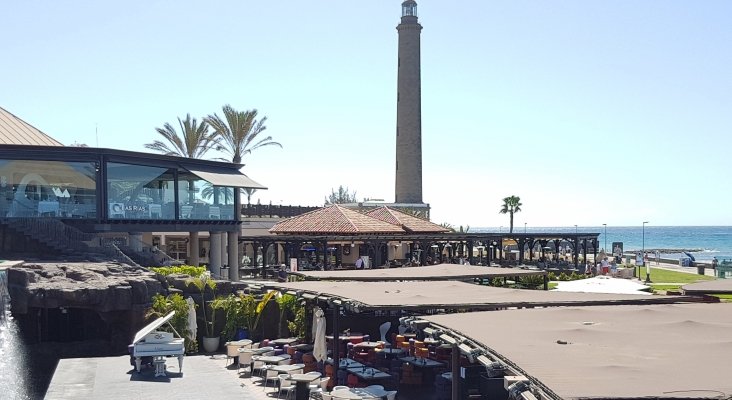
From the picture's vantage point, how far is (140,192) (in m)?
32.0

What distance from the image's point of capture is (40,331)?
2400 cm

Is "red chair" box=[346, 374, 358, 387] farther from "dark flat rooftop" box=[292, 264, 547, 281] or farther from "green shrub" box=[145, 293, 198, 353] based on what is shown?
"green shrub" box=[145, 293, 198, 353]

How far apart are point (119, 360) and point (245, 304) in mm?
4867

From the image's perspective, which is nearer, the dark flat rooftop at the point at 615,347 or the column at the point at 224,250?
the dark flat rooftop at the point at 615,347

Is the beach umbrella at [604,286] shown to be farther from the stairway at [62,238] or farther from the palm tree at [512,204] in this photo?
the palm tree at [512,204]

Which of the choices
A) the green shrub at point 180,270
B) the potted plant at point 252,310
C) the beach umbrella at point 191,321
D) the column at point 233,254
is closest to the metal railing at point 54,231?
the green shrub at point 180,270

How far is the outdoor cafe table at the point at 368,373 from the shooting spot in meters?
16.7

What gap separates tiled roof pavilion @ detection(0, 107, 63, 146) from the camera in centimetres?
3419

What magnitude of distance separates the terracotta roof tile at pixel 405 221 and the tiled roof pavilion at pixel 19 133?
19.0 metres

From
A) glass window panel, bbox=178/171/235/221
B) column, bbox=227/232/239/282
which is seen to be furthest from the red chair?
column, bbox=227/232/239/282

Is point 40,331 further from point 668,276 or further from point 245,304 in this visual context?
point 668,276

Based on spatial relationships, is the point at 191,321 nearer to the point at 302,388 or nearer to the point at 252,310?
the point at 252,310

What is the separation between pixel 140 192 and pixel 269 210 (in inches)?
988

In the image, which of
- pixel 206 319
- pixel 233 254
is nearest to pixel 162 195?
pixel 233 254
